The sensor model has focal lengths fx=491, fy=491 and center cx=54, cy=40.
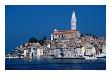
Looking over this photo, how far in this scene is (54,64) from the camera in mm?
6480

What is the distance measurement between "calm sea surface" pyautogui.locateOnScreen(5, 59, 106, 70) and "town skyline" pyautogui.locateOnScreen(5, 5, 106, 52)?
22 centimetres

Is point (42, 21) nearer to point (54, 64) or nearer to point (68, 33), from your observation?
point (68, 33)

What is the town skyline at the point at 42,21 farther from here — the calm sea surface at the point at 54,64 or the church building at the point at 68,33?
the calm sea surface at the point at 54,64

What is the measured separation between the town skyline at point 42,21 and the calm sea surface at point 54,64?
22 cm

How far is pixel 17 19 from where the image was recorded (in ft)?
21.4

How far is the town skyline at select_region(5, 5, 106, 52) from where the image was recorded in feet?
21.2

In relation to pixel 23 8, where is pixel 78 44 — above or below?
below

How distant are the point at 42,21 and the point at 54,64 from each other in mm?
594

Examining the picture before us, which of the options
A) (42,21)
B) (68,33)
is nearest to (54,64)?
(68,33)
